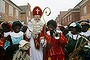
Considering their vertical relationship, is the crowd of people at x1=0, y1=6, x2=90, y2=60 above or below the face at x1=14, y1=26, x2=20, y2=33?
below

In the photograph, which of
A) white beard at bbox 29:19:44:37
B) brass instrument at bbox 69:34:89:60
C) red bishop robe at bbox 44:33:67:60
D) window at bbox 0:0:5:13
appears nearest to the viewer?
brass instrument at bbox 69:34:89:60

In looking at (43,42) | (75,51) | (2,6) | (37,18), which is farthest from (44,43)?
(2,6)

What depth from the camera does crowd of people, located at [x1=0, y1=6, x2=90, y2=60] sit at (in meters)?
6.56

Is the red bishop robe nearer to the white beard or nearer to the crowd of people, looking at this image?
the crowd of people

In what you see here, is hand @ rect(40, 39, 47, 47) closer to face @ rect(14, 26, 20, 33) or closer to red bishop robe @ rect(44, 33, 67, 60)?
red bishop robe @ rect(44, 33, 67, 60)

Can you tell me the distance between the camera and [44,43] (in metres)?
6.74

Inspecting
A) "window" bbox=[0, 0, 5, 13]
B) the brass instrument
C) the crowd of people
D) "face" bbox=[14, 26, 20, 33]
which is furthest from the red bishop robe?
"window" bbox=[0, 0, 5, 13]

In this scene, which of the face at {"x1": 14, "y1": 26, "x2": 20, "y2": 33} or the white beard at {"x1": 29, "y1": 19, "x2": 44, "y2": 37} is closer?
the face at {"x1": 14, "y1": 26, "x2": 20, "y2": 33}

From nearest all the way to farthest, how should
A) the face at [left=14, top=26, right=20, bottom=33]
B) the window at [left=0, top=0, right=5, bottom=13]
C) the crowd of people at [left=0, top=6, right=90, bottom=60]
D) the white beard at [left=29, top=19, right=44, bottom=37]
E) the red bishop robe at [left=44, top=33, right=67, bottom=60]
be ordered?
→ the crowd of people at [left=0, top=6, right=90, bottom=60] < the red bishop robe at [left=44, top=33, right=67, bottom=60] < the face at [left=14, top=26, right=20, bottom=33] < the white beard at [left=29, top=19, right=44, bottom=37] < the window at [left=0, top=0, right=5, bottom=13]

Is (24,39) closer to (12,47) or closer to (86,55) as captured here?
(12,47)

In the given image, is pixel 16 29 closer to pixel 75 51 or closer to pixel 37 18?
pixel 37 18

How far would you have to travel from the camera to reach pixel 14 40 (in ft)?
22.6

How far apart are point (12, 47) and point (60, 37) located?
1295 millimetres

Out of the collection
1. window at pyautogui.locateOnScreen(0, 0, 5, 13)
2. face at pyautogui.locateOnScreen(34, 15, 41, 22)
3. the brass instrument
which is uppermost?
window at pyautogui.locateOnScreen(0, 0, 5, 13)
